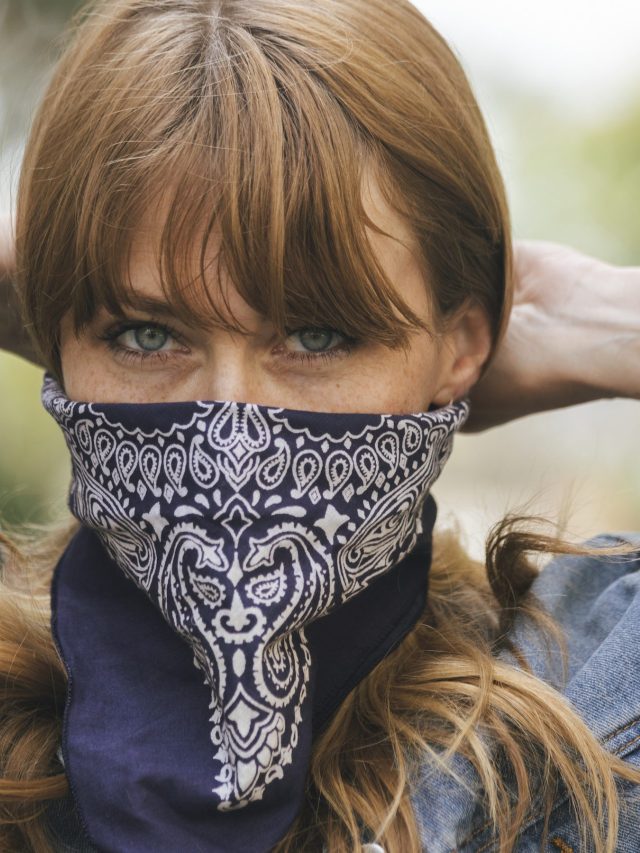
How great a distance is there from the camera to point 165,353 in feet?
6.16

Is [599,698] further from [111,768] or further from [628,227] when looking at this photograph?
[628,227]

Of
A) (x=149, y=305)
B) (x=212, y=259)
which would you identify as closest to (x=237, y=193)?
(x=212, y=259)

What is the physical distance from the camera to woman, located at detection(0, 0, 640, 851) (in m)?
1.70

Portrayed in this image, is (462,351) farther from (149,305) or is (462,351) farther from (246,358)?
(149,305)

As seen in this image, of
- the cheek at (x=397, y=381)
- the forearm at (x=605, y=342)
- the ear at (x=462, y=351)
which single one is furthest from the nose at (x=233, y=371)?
the forearm at (x=605, y=342)

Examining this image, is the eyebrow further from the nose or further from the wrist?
the wrist

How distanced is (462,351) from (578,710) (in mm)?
736

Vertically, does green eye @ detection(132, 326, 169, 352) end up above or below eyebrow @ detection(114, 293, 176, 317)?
below

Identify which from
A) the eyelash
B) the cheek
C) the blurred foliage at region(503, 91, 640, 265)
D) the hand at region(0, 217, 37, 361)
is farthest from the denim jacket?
the blurred foliage at region(503, 91, 640, 265)

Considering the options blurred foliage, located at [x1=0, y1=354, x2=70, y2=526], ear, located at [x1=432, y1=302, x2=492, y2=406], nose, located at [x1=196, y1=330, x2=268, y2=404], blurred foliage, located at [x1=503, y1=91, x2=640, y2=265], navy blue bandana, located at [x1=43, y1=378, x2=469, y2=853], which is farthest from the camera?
blurred foliage, located at [x1=503, y1=91, x2=640, y2=265]

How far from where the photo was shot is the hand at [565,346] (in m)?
2.39

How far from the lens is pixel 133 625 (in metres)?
1.89

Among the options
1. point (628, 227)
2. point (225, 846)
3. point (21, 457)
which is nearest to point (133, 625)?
point (225, 846)

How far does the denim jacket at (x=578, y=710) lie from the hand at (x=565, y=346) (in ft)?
1.36
